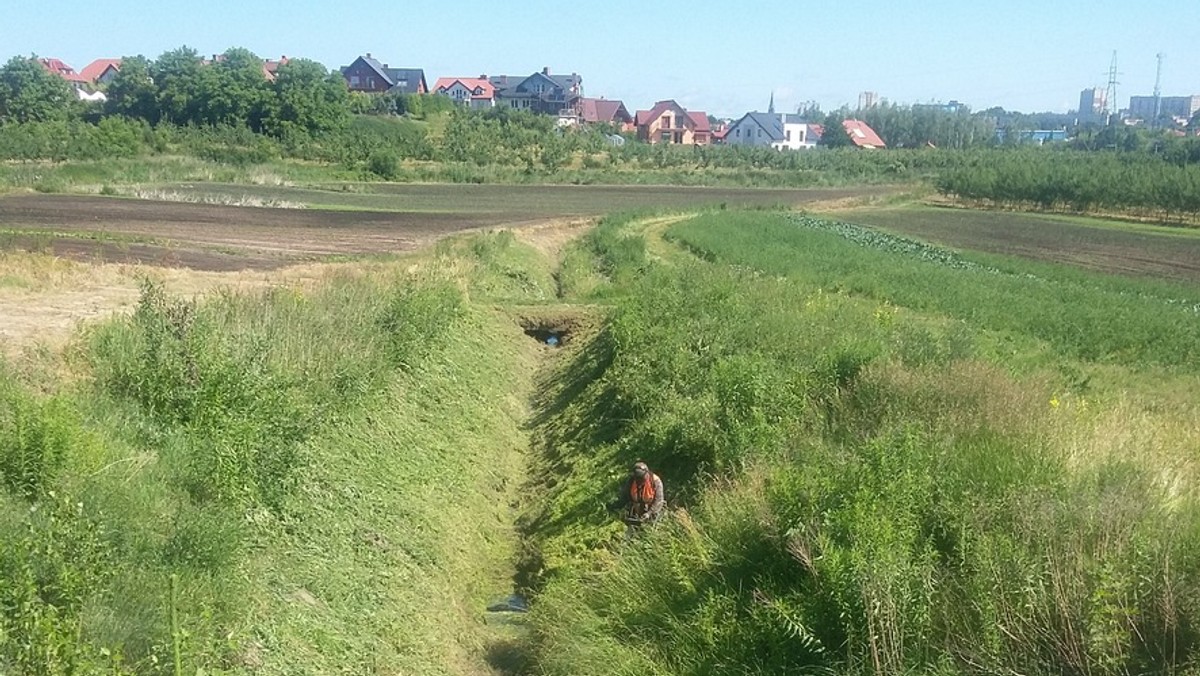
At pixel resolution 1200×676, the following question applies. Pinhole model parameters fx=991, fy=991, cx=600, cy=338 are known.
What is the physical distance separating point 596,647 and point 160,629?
4082mm

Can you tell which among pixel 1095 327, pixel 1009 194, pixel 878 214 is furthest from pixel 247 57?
pixel 1095 327

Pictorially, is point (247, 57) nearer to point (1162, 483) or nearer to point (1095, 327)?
point (1095, 327)

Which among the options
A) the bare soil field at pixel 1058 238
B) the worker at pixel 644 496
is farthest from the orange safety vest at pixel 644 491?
the bare soil field at pixel 1058 238

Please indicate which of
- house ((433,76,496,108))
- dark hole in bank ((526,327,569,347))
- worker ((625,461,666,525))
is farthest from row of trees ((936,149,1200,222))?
house ((433,76,496,108))

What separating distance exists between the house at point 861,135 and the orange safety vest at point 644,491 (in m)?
158

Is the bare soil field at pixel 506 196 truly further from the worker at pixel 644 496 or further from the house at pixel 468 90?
the house at pixel 468 90

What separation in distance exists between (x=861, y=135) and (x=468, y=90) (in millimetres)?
65496

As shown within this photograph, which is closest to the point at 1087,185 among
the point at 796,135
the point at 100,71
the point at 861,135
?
the point at 796,135

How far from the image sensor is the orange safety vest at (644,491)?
12.2 metres

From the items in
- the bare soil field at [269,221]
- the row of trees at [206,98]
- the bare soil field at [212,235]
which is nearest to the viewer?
the bare soil field at [212,235]

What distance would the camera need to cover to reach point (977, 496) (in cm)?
802

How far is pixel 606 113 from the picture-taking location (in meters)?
167

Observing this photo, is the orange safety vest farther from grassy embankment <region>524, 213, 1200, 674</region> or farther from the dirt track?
the dirt track

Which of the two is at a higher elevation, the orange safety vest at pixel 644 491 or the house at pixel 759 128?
the house at pixel 759 128
